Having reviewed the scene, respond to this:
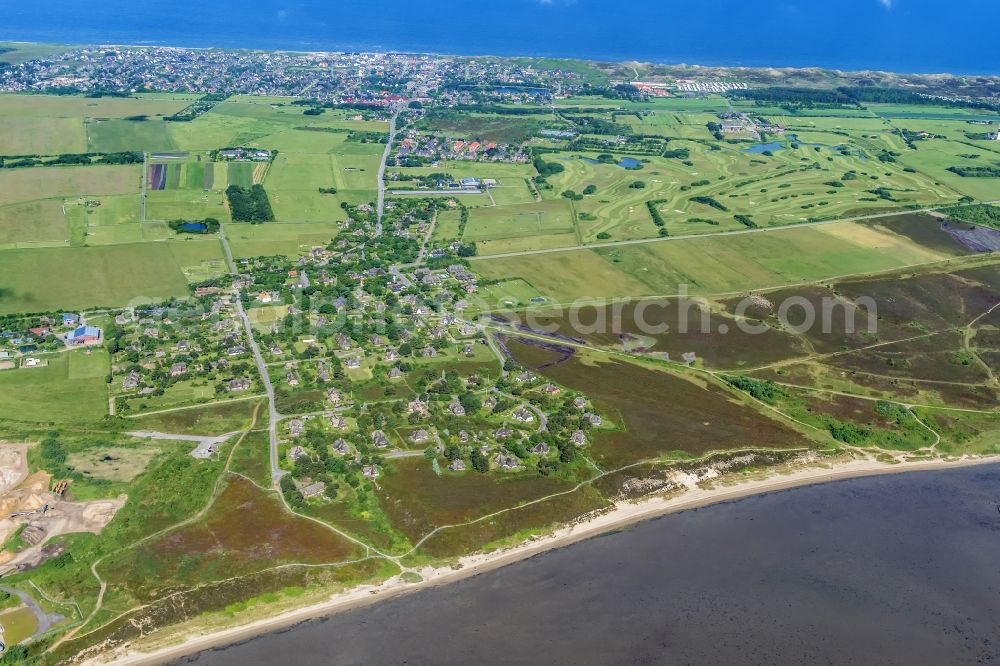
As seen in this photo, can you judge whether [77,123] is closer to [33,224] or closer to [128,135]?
[128,135]

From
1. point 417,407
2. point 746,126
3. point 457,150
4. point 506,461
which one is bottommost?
point 506,461

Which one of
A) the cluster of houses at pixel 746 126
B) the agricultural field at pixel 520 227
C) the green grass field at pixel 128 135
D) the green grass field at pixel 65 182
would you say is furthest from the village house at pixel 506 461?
the cluster of houses at pixel 746 126

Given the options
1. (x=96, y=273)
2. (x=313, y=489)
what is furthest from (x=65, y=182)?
(x=313, y=489)

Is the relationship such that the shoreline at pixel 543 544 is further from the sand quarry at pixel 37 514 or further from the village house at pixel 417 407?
the village house at pixel 417 407

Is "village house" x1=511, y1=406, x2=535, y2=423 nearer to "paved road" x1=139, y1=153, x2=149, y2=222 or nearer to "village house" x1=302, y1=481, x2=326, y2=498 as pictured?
"village house" x1=302, y1=481, x2=326, y2=498

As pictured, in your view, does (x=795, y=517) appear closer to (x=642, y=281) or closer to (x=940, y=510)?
(x=940, y=510)

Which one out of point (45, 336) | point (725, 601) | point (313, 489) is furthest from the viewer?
point (45, 336)
